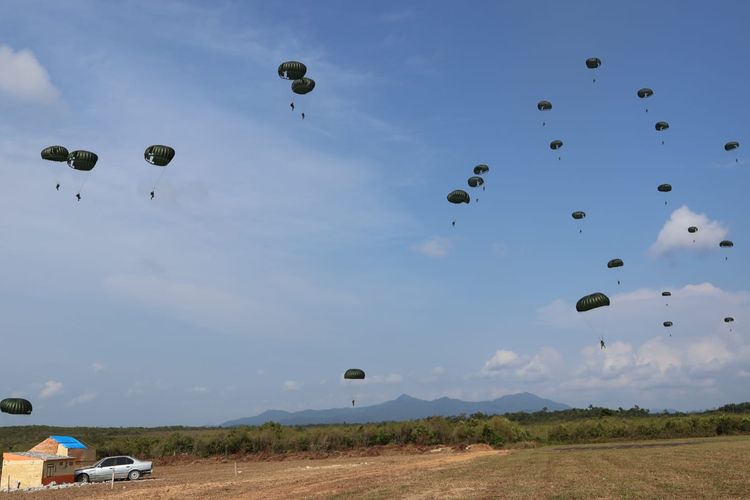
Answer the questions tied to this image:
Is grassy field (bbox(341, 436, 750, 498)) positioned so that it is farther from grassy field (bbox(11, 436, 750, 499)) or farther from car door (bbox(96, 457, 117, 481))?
car door (bbox(96, 457, 117, 481))

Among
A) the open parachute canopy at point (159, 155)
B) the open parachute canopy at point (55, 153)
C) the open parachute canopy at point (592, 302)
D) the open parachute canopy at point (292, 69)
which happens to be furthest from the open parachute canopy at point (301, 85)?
the open parachute canopy at point (592, 302)

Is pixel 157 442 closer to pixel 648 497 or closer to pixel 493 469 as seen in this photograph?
pixel 493 469

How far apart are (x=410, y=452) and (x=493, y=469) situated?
85.9 ft

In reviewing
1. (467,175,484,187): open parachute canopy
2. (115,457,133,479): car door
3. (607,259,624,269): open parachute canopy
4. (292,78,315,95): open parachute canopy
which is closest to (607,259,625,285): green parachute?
(607,259,624,269): open parachute canopy

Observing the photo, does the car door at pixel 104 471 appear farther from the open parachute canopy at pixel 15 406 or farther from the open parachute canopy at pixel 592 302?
the open parachute canopy at pixel 592 302

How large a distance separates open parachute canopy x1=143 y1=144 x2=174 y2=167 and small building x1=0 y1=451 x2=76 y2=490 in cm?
2089

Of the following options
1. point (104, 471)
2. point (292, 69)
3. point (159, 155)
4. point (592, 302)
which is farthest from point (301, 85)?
point (104, 471)

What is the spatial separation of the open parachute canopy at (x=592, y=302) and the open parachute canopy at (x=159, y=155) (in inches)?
1211

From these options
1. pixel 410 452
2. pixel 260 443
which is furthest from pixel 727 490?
pixel 260 443

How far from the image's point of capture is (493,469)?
33594 mm

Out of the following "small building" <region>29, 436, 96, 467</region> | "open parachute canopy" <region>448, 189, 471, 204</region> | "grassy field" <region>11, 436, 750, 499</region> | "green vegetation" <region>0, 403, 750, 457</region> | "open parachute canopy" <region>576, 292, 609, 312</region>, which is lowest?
"green vegetation" <region>0, 403, 750, 457</region>

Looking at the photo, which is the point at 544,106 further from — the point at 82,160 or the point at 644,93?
the point at 82,160

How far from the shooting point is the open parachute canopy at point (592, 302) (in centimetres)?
3978

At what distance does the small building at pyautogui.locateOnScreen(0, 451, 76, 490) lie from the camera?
3781 centimetres
